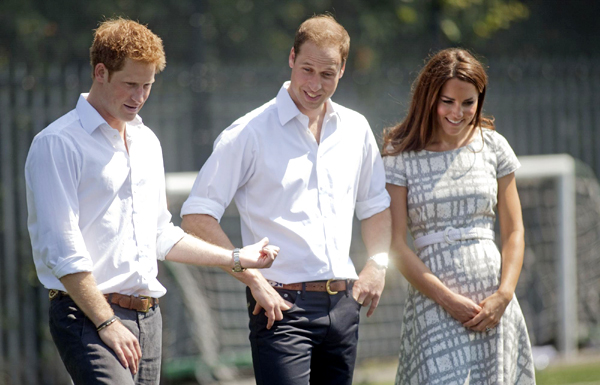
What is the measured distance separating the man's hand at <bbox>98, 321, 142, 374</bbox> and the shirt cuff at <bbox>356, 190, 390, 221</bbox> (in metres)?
1.15

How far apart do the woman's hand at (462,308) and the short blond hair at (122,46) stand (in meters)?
1.54

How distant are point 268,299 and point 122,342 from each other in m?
0.59

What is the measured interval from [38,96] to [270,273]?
3586mm

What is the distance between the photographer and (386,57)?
1037cm

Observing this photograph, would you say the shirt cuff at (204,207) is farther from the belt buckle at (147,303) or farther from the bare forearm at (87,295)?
the bare forearm at (87,295)

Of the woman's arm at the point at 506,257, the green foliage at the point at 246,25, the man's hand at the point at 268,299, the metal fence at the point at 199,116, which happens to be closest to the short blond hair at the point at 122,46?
the man's hand at the point at 268,299

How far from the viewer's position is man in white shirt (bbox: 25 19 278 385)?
99.5 inches

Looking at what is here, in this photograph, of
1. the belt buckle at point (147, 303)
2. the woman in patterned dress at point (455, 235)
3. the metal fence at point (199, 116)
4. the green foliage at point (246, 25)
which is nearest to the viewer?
the belt buckle at point (147, 303)

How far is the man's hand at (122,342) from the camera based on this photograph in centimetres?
255

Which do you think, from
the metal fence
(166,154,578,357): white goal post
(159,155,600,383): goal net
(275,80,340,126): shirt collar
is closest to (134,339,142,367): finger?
(275,80,340,126): shirt collar

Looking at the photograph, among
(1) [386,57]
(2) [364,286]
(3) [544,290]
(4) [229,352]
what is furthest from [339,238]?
(1) [386,57]

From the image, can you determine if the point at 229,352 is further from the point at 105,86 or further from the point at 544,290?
the point at 105,86

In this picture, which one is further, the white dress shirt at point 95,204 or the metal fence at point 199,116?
the metal fence at point 199,116

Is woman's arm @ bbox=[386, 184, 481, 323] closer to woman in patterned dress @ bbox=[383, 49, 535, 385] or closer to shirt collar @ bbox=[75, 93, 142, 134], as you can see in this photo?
woman in patterned dress @ bbox=[383, 49, 535, 385]
